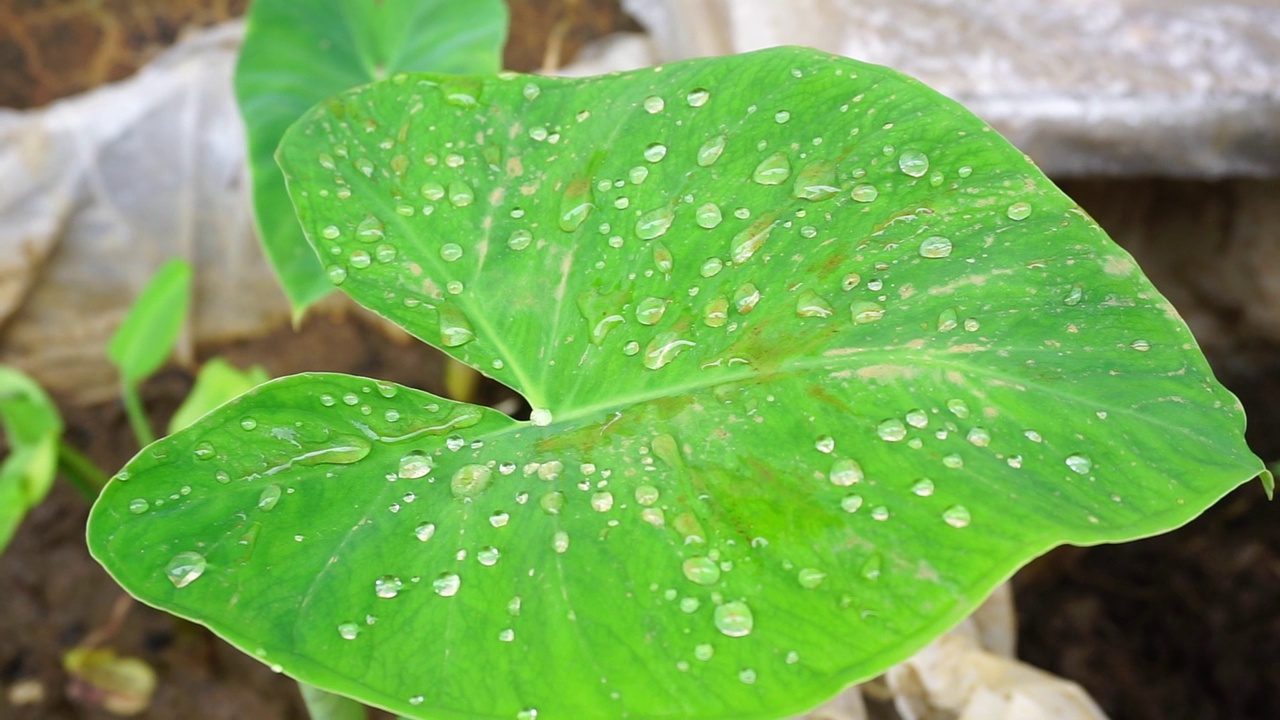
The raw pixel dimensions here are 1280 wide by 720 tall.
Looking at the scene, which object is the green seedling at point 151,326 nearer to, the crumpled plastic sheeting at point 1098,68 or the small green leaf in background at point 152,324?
the small green leaf in background at point 152,324

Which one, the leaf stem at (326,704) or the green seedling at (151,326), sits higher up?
the leaf stem at (326,704)

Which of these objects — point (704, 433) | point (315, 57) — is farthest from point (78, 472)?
point (704, 433)

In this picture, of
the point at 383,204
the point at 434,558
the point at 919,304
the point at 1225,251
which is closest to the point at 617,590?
the point at 434,558

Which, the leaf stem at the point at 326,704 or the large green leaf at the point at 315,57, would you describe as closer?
the leaf stem at the point at 326,704

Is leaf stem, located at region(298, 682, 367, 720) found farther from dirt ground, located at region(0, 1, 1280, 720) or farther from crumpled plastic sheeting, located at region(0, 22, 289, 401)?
crumpled plastic sheeting, located at region(0, 22, 289, 401)

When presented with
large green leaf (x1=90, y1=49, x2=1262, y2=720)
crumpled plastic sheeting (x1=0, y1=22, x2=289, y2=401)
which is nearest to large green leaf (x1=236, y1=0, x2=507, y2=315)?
large green leaf (x1=90, y1=49, x2=1262, y2=720)

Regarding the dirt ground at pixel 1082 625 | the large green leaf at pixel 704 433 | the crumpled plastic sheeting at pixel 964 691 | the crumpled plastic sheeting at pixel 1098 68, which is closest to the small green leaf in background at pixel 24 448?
the dirt ground at pixel 1082 625

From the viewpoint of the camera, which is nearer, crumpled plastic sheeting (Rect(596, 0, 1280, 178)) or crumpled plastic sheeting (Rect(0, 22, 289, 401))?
crumpled plastic sheeting (Rect(596, 0, 1280, 178))
